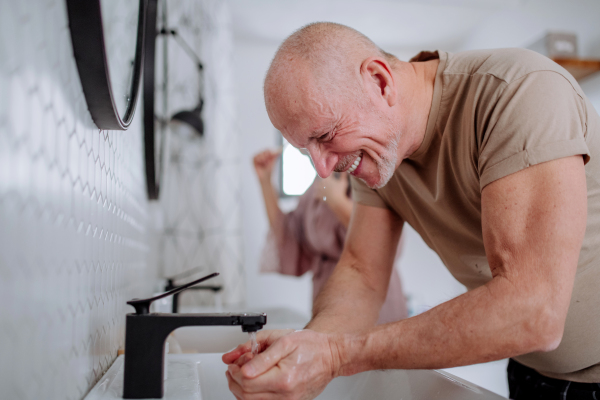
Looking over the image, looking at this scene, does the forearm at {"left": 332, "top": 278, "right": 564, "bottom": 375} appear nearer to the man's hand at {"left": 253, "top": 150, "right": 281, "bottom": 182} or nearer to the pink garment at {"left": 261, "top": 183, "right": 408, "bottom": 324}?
the pink garment at {"left": 261, "top": 183, "right": 408, "bottom": 324}

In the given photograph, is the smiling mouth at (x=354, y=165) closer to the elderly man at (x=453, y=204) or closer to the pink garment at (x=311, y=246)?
the elderly man at (x=453, y=204)

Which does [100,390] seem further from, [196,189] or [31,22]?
[196,189]

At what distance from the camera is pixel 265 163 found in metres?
1.94

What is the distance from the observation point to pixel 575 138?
54cm

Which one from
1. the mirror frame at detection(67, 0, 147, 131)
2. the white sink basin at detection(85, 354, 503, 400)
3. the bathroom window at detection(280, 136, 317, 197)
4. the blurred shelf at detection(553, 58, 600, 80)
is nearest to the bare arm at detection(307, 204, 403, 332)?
Result: the white sink basin at detection(85, 354, 503, 400)

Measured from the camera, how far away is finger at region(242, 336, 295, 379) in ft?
1.67

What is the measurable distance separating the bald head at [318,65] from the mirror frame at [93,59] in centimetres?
24

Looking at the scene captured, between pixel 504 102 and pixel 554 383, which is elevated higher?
pixel 504 102

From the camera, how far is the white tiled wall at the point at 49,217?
321mm

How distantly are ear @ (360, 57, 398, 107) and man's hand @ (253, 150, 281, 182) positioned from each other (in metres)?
1.21

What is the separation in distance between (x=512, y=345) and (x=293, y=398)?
26 centimetres

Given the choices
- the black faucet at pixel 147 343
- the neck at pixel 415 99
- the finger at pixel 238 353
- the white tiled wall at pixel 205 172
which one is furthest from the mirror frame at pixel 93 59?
the white tiled wall at pixel 205 172

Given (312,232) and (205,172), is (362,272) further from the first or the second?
(205,172)

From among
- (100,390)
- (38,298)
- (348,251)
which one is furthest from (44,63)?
(348,251)
